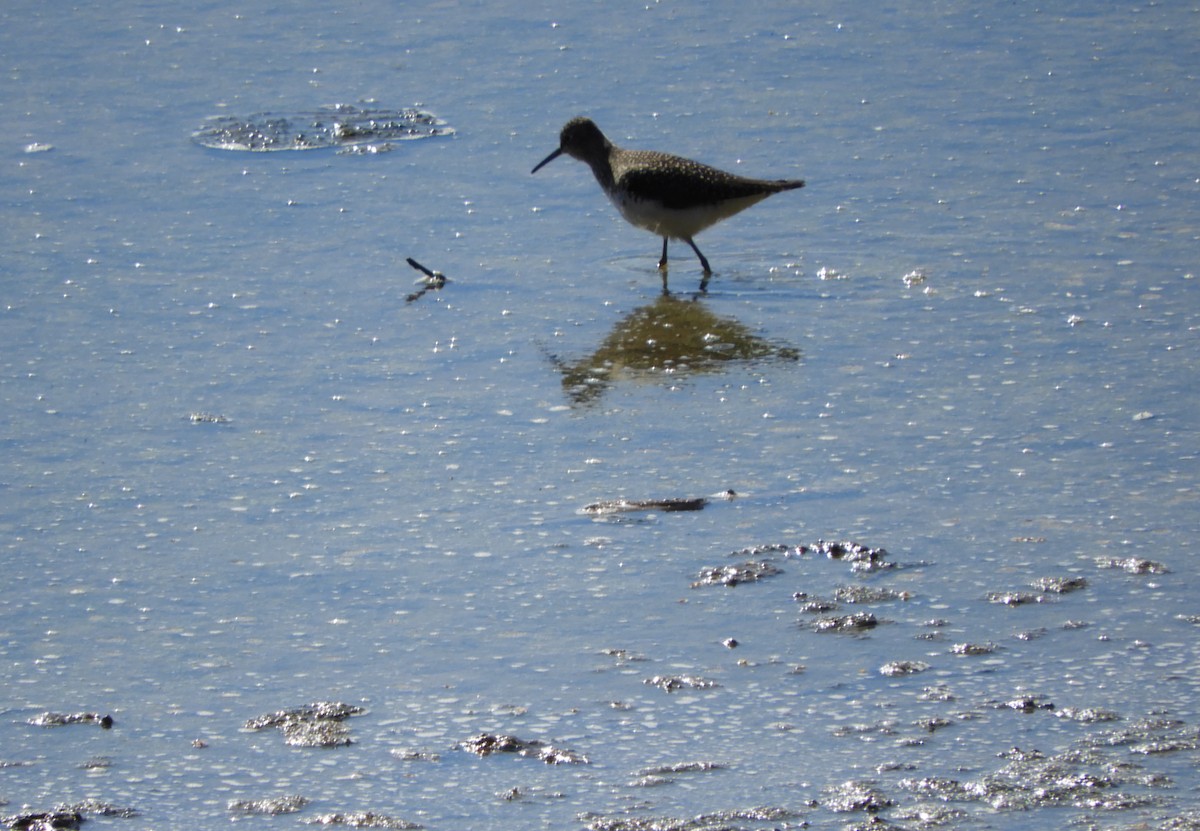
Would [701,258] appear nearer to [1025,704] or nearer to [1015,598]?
[1015,598]

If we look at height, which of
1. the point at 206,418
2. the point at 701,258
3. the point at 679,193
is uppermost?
the point at 679,193

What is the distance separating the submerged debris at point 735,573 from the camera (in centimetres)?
568

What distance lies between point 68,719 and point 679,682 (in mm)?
1675

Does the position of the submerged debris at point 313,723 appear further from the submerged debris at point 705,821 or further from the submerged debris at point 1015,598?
the submerged debris at point 1015,598

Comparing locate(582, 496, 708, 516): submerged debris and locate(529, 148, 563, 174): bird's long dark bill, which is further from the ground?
locate(529, 148, 563, 174): bird's long dark bill

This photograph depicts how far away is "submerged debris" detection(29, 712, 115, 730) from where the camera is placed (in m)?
4.99

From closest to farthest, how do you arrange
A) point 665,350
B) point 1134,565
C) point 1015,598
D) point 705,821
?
point 705,821
point 1015,598
point 1134,565
point 665,350

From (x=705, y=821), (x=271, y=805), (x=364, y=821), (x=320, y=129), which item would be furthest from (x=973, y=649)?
(x=320, y=129)

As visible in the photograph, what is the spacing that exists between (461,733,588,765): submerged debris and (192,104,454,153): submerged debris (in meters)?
6.24

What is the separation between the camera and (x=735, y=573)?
5711mm

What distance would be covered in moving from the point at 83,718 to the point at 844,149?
642 cm

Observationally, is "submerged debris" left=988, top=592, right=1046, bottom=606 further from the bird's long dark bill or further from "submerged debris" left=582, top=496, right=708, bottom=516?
the bird's long dark bill

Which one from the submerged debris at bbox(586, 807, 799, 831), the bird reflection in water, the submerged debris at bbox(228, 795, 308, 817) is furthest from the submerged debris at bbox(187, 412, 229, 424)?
the submerged debris at bbox(586, 807, 799, 831)

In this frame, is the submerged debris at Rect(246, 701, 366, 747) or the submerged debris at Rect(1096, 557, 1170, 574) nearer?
the submerged debris at Rect(246, 701, 366, 747)
